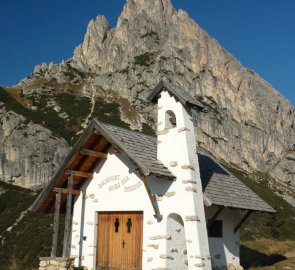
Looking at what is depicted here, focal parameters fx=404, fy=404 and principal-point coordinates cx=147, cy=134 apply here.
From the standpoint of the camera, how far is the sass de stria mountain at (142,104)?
3150 inches

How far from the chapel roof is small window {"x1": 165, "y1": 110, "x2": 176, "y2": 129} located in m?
1.16

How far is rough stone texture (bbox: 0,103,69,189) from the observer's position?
253 ft

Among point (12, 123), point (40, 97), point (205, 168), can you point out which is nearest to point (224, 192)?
point (205, 168)

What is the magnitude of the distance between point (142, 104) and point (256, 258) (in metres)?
95.7

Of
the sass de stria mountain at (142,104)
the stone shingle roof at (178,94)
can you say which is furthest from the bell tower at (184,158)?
the sass de stria mountain at (142,104)

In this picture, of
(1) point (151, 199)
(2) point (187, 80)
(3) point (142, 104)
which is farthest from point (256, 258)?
(2) point (187, 80)

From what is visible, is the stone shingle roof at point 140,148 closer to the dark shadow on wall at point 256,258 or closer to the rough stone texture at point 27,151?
the dark shadow on wall at point 256,258

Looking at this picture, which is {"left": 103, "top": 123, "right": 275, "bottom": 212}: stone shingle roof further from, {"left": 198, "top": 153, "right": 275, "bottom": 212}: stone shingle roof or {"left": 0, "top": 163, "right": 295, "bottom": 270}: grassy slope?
{"left": 0, "top": 163, "right": 295, "bottom": 270}: grassy slope

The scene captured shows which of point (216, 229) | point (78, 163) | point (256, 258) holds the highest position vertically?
point (78, 163)

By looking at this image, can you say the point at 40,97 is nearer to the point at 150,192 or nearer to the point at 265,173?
the point at 265,173

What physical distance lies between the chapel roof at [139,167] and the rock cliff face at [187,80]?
3543 inches

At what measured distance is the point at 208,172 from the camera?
16109mm

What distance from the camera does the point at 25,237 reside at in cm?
4631

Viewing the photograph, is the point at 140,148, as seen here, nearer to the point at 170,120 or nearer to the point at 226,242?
the point at 170,120
